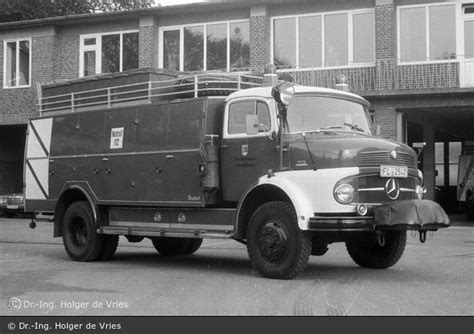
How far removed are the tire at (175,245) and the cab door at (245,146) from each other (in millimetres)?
2891

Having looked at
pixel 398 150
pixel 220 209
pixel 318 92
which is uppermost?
pixel 318 92

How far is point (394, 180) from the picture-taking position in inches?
371

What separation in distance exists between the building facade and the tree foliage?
749 centimetres

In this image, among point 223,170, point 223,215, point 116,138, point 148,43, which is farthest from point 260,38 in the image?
point 223,215

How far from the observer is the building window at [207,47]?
26.3m

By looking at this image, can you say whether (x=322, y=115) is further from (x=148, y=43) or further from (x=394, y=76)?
(x=148, y=43)

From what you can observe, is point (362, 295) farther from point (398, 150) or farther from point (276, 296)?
point (398, 150)

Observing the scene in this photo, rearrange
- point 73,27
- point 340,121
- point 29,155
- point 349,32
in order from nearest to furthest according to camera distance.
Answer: point 340,121 < point 29,155 < point 349,32 < point 73,27

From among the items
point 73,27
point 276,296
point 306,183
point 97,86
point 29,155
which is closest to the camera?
point 276,296

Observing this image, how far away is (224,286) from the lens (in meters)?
8.97

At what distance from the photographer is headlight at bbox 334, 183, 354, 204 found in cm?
905

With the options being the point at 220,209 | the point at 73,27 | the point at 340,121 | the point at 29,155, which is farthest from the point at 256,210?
the point at 73,27

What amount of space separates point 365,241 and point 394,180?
1.47 metres

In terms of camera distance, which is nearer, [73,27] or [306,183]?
[306,183]
